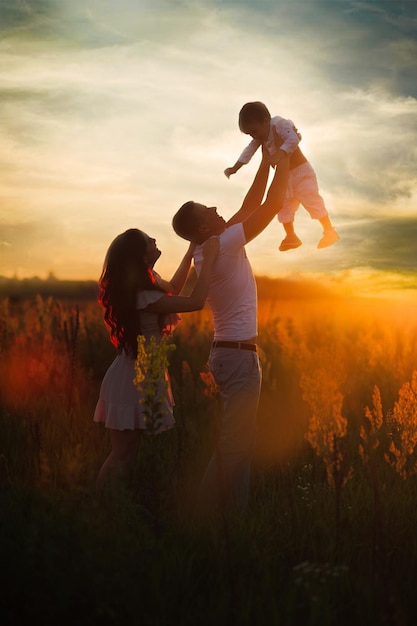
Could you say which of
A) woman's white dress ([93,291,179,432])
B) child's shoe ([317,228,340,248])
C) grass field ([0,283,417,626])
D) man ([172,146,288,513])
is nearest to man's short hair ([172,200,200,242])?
man ([172,146,288,513])

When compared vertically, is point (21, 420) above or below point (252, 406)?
below

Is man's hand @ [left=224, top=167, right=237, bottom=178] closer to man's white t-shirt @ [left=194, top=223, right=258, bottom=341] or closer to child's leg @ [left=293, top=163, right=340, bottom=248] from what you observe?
child's leg @ [left=293, top=163, right=340, bottom=248]

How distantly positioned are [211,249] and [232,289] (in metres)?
0.31

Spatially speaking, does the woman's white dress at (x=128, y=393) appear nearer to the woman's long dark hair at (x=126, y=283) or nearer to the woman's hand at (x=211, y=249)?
the woman's long dark hair at (x=126, y=283)

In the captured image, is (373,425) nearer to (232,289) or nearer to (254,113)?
(232,289)

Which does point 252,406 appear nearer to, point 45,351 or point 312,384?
point 312,384

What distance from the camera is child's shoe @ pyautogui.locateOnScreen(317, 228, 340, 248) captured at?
6374 mm

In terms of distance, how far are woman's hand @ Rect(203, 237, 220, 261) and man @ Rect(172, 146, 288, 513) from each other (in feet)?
0.15

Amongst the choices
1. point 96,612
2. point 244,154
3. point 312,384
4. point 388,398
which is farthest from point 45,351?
point 96,612

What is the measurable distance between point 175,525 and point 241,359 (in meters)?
1.08

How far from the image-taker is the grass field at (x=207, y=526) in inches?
120

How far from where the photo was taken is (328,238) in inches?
251

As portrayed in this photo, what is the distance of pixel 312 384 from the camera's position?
13.5 feet

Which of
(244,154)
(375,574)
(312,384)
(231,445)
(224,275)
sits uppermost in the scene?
(244,154)
